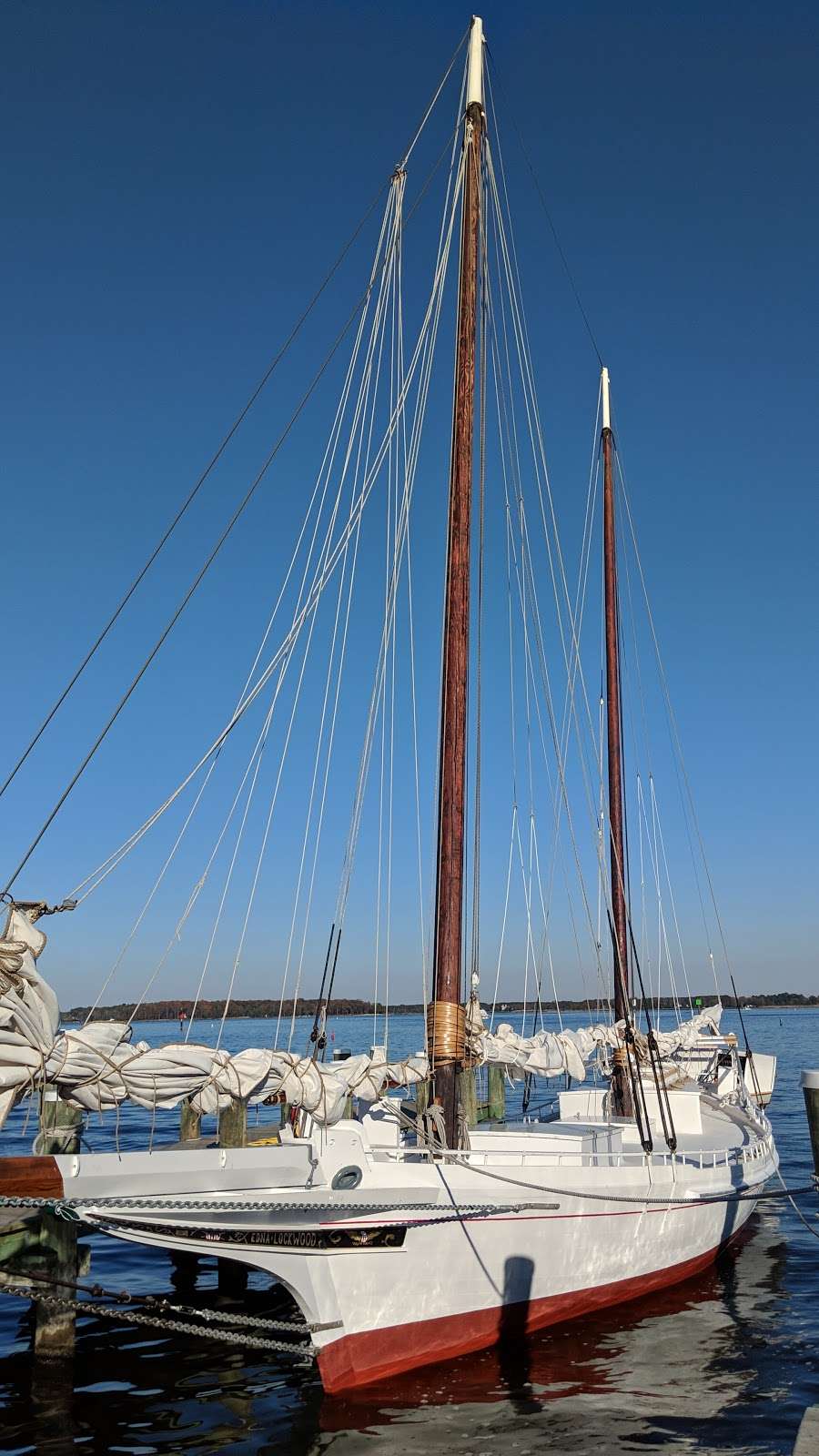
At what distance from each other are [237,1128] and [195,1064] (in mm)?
4632

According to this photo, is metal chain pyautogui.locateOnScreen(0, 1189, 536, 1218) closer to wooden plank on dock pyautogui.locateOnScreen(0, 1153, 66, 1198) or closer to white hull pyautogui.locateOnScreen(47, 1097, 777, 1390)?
white hull pyautogui.locateOnScreen(47, 1097, 777, 1390)

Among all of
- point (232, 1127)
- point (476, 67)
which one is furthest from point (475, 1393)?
point (476, 67)

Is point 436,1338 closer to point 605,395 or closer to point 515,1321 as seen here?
point 515,1321

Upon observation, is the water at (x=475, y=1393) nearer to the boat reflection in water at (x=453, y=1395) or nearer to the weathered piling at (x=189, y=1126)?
the boat reflection in water at (x=453, y=1395)

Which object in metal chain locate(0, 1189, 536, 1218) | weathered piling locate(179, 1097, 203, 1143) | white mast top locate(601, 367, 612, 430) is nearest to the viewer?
metal chain locate(0, 1189, 536, 1218)

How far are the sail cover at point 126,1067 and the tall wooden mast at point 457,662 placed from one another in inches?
35.0

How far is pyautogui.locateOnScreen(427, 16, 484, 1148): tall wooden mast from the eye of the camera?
13.9 meters

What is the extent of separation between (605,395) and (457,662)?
18842 mm

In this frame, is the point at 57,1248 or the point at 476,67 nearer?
the point at 57,1248

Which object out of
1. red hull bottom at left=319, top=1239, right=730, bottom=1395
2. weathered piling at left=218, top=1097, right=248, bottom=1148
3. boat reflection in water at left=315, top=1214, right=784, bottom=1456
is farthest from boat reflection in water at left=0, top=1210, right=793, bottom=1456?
weathered piling at left=218, top=1097, right=248, bottom=1148

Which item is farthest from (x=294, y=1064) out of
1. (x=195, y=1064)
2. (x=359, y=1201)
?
(x=359, y=1201)

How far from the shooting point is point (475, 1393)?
1202 cm

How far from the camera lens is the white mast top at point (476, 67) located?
17469 mm

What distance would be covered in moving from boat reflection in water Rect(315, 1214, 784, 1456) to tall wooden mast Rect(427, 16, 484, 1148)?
9.39ft
